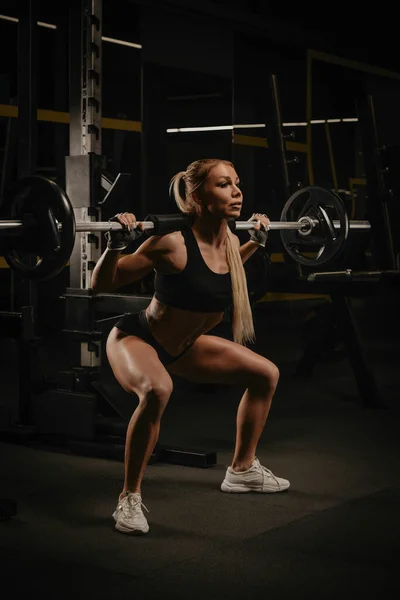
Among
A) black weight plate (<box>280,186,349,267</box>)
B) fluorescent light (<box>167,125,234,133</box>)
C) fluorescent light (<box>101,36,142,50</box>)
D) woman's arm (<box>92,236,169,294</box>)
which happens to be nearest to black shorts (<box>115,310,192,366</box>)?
woman's arm (<box>92,236,169,294</box>)

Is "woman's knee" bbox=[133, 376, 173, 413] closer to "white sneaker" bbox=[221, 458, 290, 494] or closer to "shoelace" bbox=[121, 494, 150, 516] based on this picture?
"shoelace" bbox=[121, 494, 150, 516]

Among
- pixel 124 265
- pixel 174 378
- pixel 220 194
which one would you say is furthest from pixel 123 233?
pixel 174 378

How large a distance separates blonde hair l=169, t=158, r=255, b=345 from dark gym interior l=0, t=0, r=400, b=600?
0.64 feet

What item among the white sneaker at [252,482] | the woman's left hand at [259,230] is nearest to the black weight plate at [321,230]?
the woman's left hand at [259,230]

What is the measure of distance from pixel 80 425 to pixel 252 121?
17.2ft

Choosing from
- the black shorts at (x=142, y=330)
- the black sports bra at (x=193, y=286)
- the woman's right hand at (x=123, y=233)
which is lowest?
the black shorts at (x=142, y=330)

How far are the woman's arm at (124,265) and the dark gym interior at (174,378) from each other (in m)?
0.07

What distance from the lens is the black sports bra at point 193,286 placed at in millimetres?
3344

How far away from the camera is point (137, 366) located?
323cm

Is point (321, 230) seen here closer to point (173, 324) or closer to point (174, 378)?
point (173, 324)

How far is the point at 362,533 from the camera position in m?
3.10

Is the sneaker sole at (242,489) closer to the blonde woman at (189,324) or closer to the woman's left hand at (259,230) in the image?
the blonde woman at (189,324)

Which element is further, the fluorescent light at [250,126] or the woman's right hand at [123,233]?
the fluorescent light at [250,126]

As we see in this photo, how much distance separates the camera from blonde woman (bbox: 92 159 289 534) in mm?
3188
